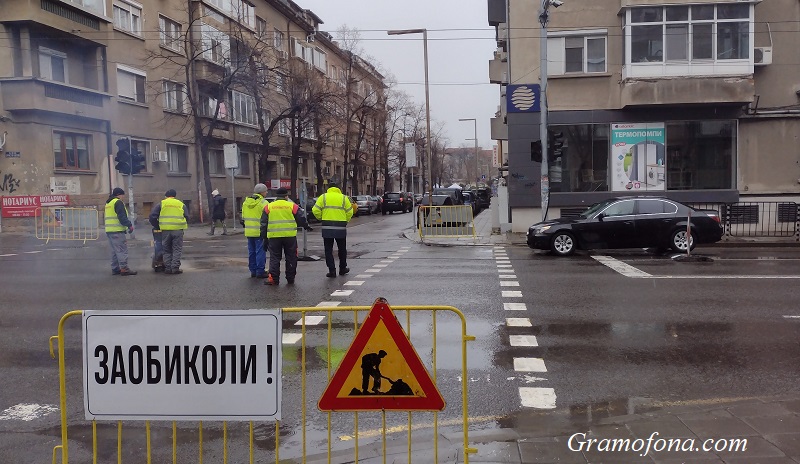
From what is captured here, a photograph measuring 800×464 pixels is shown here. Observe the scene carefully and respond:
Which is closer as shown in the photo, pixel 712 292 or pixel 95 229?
pixel 712 292

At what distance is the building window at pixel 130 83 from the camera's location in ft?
98.7

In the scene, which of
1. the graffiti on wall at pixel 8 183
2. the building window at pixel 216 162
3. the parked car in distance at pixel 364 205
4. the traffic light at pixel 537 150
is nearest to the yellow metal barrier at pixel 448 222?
the traffic light at pixel 537 150

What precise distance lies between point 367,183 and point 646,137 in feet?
176

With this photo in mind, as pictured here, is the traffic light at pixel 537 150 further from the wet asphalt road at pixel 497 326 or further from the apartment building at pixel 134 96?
the apartment building at pixel 134 96

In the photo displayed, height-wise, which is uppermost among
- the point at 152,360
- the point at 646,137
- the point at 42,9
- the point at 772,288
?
the point at 42,9

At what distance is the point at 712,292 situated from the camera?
11078 millimetres

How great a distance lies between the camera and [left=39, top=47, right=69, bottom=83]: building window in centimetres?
2561

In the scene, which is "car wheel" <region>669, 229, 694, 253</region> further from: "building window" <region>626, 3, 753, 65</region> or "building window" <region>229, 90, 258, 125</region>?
"building window" <region>229, 90, 258, 125</region>

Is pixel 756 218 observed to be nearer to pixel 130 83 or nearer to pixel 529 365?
pixel 529 365

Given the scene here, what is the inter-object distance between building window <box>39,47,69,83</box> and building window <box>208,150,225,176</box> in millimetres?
11540

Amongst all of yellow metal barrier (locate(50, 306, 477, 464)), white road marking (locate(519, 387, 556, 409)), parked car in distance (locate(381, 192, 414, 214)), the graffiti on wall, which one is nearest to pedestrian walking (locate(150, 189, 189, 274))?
yellow metal barrier (locate(50, 306, 477, 464))

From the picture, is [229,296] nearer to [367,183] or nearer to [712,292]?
[712,292]

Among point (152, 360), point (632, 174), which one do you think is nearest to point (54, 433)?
point (152, 360)

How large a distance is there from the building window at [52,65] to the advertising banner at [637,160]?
66.7 ft
